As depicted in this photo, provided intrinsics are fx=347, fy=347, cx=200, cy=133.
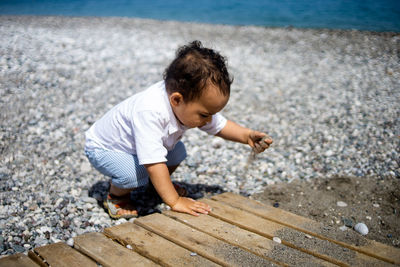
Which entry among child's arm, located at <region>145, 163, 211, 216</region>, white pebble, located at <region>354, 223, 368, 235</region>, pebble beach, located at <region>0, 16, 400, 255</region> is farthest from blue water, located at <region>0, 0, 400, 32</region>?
child's arm, located at <region>145, 163, 211, 216</region>

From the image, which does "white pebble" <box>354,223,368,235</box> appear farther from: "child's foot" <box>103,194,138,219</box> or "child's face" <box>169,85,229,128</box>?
"child's foot" <box>103,194,138,219</box>

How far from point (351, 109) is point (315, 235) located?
4607 mm

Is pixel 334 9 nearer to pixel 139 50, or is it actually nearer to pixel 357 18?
pixel 357 18

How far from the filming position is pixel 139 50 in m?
10.7

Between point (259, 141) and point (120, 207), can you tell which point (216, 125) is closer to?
point (259, 141)

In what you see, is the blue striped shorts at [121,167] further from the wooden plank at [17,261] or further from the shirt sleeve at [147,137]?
the wooden plank at [17,261]

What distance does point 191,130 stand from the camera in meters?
5.88

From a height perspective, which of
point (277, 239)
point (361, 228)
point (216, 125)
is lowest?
point (361, 228)

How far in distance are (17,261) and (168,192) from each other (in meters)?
1.20

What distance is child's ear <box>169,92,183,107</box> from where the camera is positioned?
9.36ft

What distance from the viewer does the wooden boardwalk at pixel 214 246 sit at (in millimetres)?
2336

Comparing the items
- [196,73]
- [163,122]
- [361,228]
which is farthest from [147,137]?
[361,228]

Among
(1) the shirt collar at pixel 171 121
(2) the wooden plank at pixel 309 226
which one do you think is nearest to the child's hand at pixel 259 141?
(2) the wooden plank at pixel 309 226

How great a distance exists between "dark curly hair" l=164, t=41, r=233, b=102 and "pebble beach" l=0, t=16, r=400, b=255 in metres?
1.60
